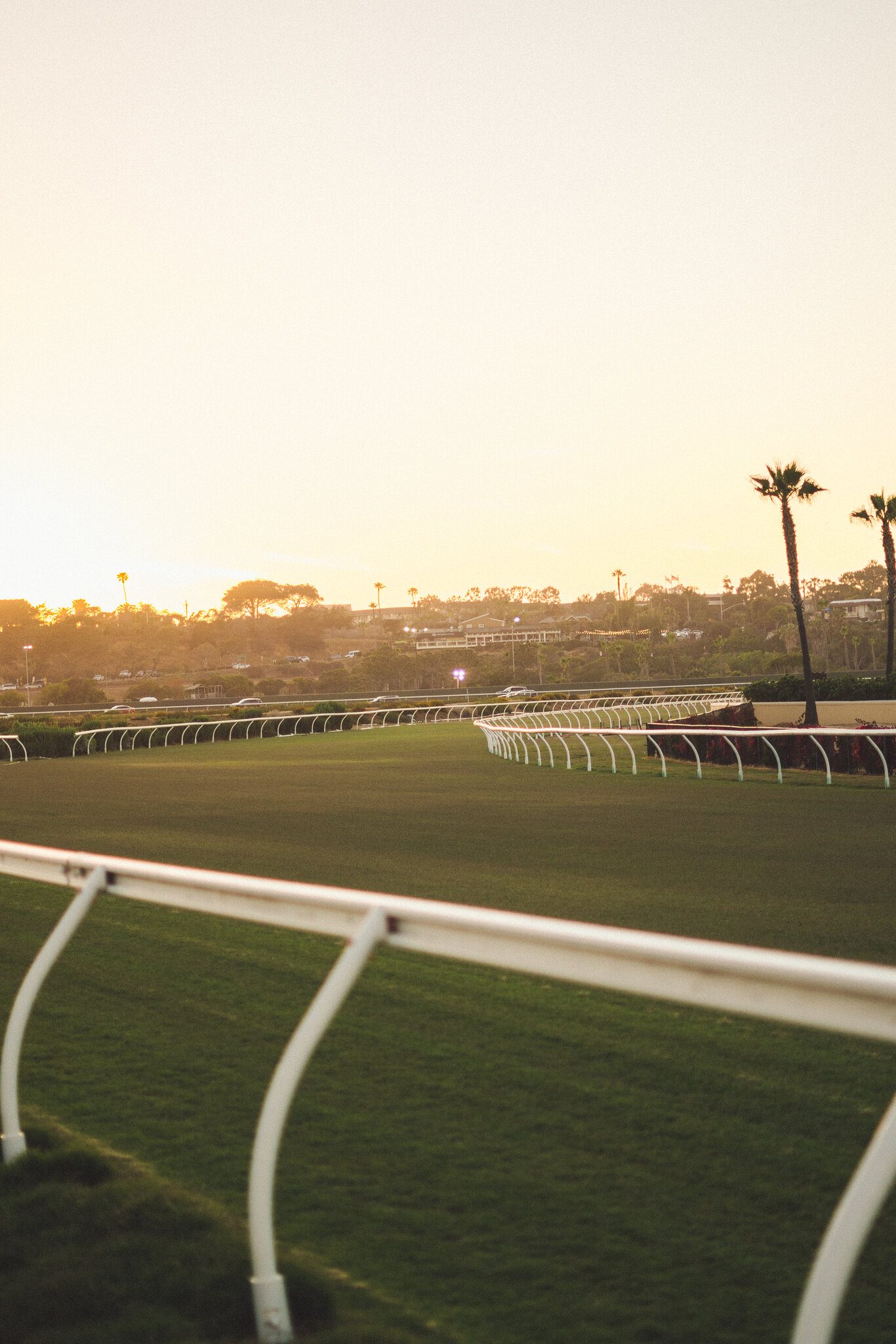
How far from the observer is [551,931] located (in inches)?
85.0

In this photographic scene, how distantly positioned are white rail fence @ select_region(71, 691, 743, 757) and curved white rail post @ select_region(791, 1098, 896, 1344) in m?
26.9

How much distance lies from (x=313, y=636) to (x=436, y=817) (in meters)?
117

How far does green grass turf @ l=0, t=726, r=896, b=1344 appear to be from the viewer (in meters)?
2.69

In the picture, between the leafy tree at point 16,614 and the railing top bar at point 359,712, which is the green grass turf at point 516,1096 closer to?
the railing top bar at point 359,712

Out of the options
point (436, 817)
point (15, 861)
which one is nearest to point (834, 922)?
point (15, 861)

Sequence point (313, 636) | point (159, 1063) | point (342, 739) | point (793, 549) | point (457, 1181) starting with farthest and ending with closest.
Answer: point (313, 636) < point (793, 549) < point (342, 739) < point (159, 1063) < point (457, 1181)

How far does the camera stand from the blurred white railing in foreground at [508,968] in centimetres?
171

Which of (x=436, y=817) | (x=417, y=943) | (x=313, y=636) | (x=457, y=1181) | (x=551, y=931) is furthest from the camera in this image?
(x=313, y=636)

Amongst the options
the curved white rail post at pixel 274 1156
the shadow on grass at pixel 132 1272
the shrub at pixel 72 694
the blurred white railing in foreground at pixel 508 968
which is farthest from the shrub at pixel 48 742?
the shrub at pixel 72 694

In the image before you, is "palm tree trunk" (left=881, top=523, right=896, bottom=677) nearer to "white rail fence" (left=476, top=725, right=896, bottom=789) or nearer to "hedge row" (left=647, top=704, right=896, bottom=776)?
"white rail fence" (left=476, top=725, right=896, bottom=789)

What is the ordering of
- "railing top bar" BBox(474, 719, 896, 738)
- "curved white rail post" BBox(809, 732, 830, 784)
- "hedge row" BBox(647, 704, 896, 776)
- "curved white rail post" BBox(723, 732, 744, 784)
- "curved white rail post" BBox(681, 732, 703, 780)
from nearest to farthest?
"railing top bar" BBox(474, 719, 896, 738) → "curved white rail post" BBox(809, 732, 830, 784) → "curved white rail post" BBox(723, 732, 744, 784) → "hedge row" BBox(647, 704, 896, 776) → "curved white rail post" BBox(681, 732, 703, 780)

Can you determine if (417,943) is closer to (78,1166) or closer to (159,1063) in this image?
(78,1166)

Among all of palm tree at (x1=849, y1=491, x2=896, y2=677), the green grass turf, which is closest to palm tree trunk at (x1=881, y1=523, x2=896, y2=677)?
palm tree at (x1=849, y1=491, x2=896, y2=677)

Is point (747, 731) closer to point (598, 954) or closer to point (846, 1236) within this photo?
point (598, 954)
